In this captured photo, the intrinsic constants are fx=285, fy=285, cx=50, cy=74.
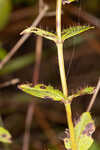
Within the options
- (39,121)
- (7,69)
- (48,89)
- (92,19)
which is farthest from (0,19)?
(48,89)

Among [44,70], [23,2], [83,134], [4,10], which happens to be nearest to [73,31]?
[83,134]

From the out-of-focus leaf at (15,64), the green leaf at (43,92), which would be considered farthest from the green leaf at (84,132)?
the out-of-focus leaf at (15,64)

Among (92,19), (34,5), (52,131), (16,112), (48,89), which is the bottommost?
(48,89)

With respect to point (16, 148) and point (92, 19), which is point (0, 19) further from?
point (16, 148)

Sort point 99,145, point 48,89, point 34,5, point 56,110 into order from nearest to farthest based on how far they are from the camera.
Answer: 1. point 48,89
2. point 99,145
3. point 34,5
4. point 56,110

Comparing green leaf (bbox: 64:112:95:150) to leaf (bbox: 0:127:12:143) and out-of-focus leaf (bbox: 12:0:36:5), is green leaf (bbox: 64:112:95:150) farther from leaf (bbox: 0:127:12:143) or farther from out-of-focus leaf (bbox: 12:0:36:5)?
out-of-focus leaf (bbox: 12:0:36:5)

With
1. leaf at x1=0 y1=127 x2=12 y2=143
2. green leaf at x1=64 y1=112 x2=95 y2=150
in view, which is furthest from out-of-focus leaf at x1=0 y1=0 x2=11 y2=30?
green leaf at x1=64 y1=112 x2=95 y2=150

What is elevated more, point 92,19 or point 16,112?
point 92,19
